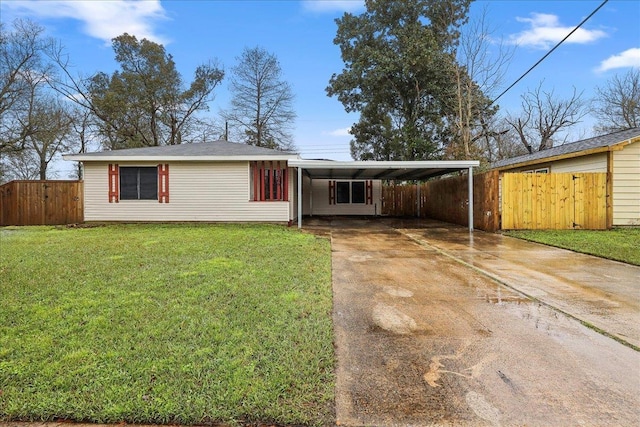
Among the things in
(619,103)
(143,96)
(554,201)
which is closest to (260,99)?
(143,96)

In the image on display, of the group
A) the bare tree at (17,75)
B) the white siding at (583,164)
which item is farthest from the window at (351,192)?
the bare tree at (17,75)

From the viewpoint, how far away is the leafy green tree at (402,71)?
67.7 ft

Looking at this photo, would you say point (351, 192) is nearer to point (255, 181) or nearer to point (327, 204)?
point (327, 204)

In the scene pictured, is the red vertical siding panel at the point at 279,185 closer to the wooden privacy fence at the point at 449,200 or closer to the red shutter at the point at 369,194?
the wooden privacy fence at the point at 449,200

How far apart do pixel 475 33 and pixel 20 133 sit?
76.6 ft

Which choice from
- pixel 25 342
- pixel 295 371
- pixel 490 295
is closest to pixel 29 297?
pixel 25 342

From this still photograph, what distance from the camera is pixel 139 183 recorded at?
38.4 feet

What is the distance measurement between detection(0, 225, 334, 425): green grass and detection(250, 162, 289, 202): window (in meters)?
6.30

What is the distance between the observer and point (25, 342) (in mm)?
2637

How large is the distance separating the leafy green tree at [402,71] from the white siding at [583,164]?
28.9 feet

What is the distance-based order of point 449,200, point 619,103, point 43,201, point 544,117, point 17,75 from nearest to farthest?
point 43,201
point 449,200
point 17,75
point 619,103
point 544,117

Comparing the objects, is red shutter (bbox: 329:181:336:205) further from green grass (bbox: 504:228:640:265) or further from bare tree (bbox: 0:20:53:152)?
bare tree (bbox: 0:20:53:152)

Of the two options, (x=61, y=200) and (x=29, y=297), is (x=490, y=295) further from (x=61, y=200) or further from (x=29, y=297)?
(x=61, y=200)

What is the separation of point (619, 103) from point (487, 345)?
29.1 m
